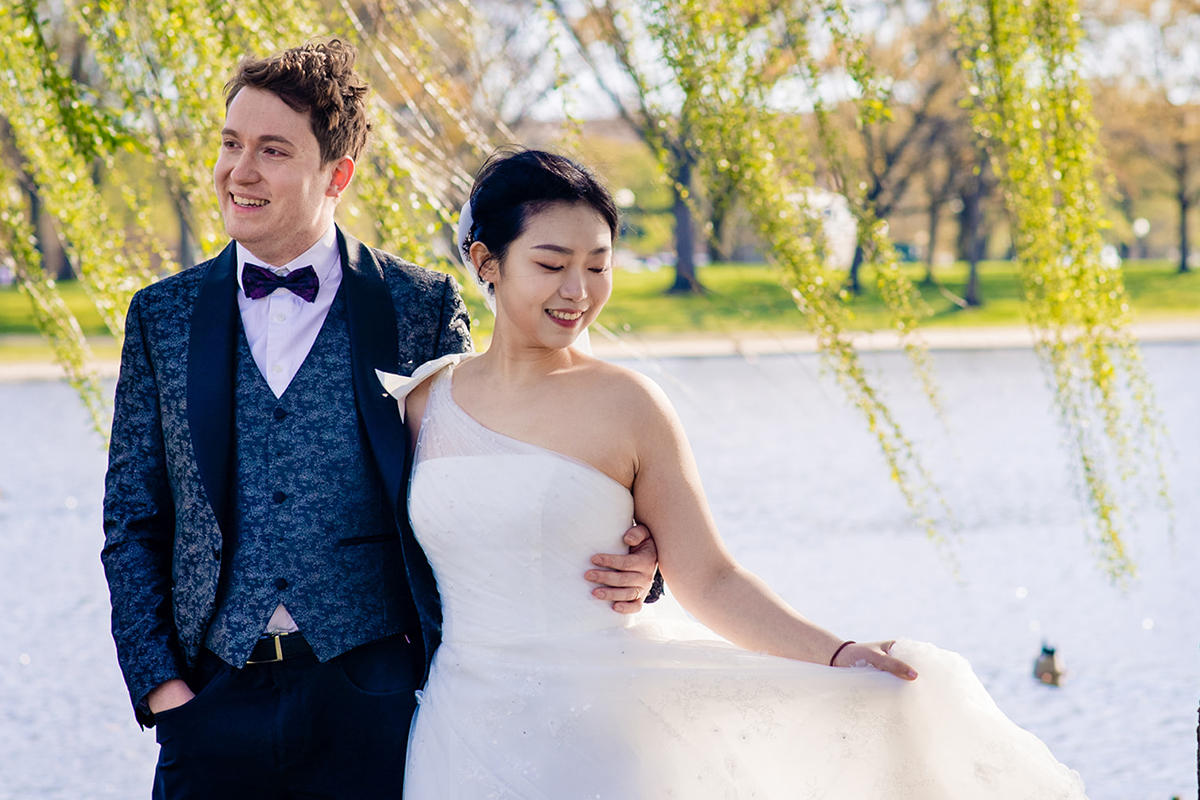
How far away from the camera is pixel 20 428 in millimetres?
14508

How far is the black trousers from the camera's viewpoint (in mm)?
2217

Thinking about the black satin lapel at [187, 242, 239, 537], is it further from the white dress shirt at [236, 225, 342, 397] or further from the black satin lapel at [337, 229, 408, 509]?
the black satin lapel at [337, 229, 408, 509]

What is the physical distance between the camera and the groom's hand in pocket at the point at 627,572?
84.8 inches

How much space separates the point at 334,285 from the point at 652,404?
72 centimetres

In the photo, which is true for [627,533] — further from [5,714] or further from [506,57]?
[5,714]

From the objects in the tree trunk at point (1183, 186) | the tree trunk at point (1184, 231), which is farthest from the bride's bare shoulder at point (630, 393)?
the tree trunk at point (1184, 231)

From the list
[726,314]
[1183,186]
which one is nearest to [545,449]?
[726,314]

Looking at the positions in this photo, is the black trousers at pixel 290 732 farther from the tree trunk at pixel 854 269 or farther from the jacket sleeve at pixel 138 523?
the tree trunk at pixel 854 269

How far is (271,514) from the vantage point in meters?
2.24

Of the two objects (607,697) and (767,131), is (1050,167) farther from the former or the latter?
(607,697)

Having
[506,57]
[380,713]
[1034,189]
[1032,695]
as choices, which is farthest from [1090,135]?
[1032,695]

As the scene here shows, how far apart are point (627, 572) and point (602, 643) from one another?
14cm

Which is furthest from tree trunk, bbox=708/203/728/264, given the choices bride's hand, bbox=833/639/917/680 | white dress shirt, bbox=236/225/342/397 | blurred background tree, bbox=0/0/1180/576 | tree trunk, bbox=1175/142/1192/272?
tree trunk, bbox=1175/142/1192/272

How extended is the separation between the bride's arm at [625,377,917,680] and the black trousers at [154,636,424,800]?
0.61 m
